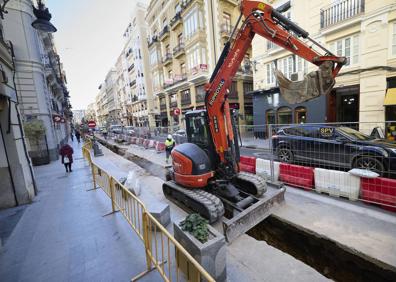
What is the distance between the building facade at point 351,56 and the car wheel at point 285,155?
22.0ft

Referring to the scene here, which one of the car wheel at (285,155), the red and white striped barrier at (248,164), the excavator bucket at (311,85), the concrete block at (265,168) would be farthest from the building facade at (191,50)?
the excavator bucket at (311,85)

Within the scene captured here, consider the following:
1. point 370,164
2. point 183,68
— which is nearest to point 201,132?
point 370,164

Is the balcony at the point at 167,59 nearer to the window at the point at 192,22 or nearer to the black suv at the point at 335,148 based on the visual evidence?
the window at the point at 192,22

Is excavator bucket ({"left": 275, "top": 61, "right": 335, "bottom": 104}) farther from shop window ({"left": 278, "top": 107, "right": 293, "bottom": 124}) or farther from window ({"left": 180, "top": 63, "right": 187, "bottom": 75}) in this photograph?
window ({"left": 180, "top": 63, "right": 187, "bottom": 75})

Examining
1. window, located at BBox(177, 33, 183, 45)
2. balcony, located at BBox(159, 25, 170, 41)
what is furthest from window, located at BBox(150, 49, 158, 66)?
window, located at BBox(177, 33, 183, 45)

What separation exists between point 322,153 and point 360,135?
141 cm

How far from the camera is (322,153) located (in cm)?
665

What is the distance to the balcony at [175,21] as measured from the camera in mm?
23414

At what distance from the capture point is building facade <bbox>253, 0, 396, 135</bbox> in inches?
389

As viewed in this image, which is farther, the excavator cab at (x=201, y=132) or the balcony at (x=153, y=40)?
the balcony at (x=153, y=40)

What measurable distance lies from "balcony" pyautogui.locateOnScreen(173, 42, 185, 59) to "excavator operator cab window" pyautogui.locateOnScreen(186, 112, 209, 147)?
21.3 m

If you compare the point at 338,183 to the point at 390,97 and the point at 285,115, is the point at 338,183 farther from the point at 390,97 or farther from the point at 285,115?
the point at 285,115

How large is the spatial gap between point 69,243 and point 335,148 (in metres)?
7.95

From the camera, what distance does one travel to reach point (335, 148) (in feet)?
21.3
